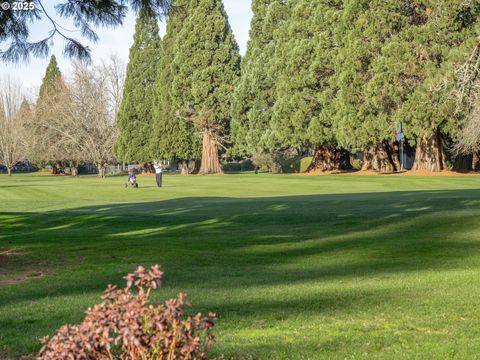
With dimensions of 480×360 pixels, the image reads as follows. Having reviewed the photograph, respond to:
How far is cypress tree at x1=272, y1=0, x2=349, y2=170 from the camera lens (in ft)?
197

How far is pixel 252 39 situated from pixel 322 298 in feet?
218

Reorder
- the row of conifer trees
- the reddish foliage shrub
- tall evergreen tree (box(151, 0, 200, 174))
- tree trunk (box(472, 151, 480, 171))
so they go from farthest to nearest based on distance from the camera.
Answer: tall evergreen tree (box(151, 0, 200, 174))
tree trunk (box(472, 151, 480, 171))
the row of conifer trees
the reddish foliage shrub

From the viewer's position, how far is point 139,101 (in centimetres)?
8981

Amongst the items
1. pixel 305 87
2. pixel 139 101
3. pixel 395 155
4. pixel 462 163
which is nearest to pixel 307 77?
pixel 305 87

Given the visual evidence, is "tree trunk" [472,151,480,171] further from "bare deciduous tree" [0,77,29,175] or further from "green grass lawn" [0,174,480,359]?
"bare deciduous tree" [0,77,29,175]

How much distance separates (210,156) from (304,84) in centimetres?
2063

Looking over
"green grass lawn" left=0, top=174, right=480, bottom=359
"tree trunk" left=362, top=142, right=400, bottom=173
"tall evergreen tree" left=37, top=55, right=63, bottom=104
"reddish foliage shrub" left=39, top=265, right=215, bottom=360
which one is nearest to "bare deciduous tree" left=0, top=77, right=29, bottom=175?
"tall evergreen tree" left=37, top=55, right=63, bottom=104

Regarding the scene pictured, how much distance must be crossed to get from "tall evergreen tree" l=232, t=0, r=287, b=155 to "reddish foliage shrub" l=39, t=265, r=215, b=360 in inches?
2518

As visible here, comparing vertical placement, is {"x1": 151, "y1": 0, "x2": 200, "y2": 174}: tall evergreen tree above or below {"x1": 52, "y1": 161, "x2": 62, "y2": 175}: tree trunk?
above

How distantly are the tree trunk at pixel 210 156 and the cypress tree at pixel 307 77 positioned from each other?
15203 millimetres

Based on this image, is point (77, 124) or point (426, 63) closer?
point (426, 63)

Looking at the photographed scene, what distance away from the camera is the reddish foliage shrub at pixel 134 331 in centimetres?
383

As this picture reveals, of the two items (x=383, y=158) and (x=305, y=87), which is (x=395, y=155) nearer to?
(x=383, y=158)

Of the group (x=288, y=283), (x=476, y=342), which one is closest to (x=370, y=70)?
(x=288, y=283)
